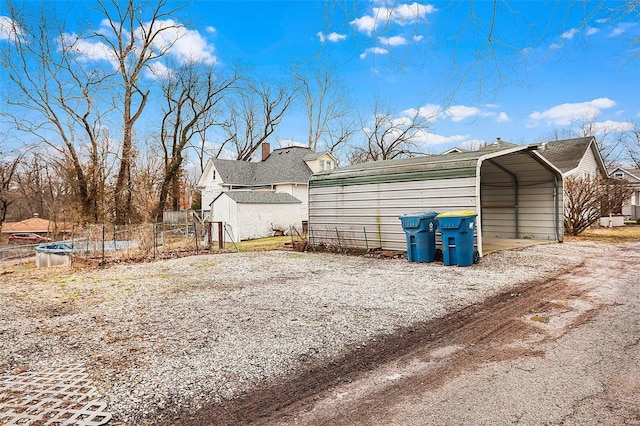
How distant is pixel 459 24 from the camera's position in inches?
91.7

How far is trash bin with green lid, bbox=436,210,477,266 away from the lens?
339 inches

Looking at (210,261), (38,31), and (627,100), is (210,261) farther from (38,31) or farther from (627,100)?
(38,31)

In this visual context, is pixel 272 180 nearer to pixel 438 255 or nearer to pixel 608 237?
pixel 438 255

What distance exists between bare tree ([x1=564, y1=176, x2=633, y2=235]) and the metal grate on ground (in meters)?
16.8

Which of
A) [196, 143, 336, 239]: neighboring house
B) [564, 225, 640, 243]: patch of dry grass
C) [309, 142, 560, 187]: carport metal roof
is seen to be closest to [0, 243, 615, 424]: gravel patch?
[309, 142, 560, 187]: carport metal roof

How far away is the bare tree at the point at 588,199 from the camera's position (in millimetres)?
14434

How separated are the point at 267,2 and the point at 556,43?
1877mm

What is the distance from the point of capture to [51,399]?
2.81 m

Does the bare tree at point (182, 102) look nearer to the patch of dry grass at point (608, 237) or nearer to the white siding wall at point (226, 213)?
the white siding wall at point (226, 213)

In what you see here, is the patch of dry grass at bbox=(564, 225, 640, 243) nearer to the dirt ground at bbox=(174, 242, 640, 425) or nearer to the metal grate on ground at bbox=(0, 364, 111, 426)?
the dirt ground at bbox=(174, 242, 640, 425)

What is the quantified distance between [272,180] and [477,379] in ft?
80.0

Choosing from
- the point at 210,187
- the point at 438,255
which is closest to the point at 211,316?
the point at 438,255

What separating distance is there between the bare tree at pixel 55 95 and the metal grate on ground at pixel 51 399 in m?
17.7

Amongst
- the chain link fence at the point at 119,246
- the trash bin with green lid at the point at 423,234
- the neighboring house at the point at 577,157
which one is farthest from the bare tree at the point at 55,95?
the neighboring house at the point at 577,157
